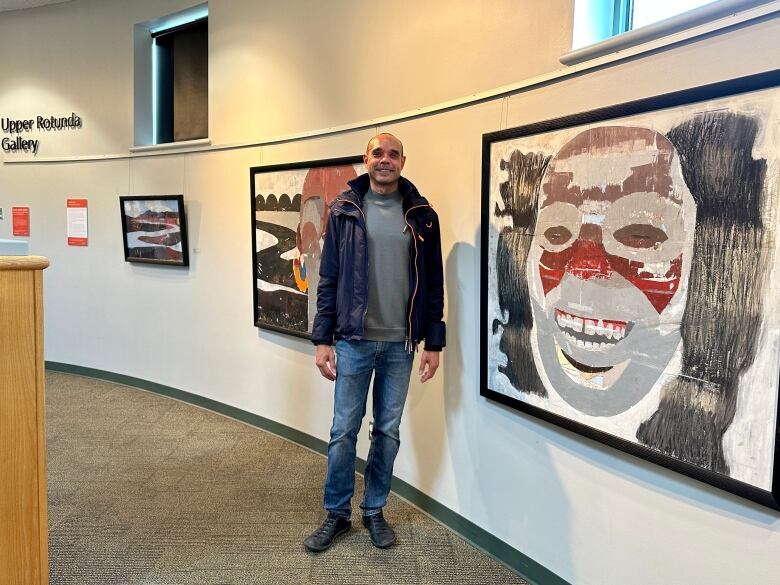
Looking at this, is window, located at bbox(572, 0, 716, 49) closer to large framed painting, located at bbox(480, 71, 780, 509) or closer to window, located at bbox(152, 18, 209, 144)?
large framed painting, located at bbox(480, 71, 780, 509)

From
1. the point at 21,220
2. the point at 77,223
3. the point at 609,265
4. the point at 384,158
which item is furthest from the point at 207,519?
the point at 21,220

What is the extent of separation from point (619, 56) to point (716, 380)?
961 millimetres

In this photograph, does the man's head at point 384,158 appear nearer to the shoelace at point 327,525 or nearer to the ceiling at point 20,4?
the shoelace at point 327,525

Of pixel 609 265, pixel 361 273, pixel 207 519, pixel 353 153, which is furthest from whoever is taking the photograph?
pixel 353 153

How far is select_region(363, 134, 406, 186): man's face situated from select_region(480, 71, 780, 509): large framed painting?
1.23 ft

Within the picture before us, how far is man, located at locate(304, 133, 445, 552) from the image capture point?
6.81ft

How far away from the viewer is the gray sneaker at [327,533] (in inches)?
85.8

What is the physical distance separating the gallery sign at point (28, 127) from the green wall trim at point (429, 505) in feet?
7.91

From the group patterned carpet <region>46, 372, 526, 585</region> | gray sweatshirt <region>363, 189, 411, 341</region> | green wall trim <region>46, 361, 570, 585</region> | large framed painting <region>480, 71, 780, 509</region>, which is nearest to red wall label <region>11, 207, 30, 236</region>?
green wall trim <region>46, 361, 570, 585</region>

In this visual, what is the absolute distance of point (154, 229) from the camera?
4.27 m

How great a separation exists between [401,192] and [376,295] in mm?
431

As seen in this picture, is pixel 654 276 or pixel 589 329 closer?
pixel 654 276

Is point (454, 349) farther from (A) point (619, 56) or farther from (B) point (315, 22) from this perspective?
(B) point (315, 22)

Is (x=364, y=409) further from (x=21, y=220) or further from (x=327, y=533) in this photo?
(x=21, y=220)
